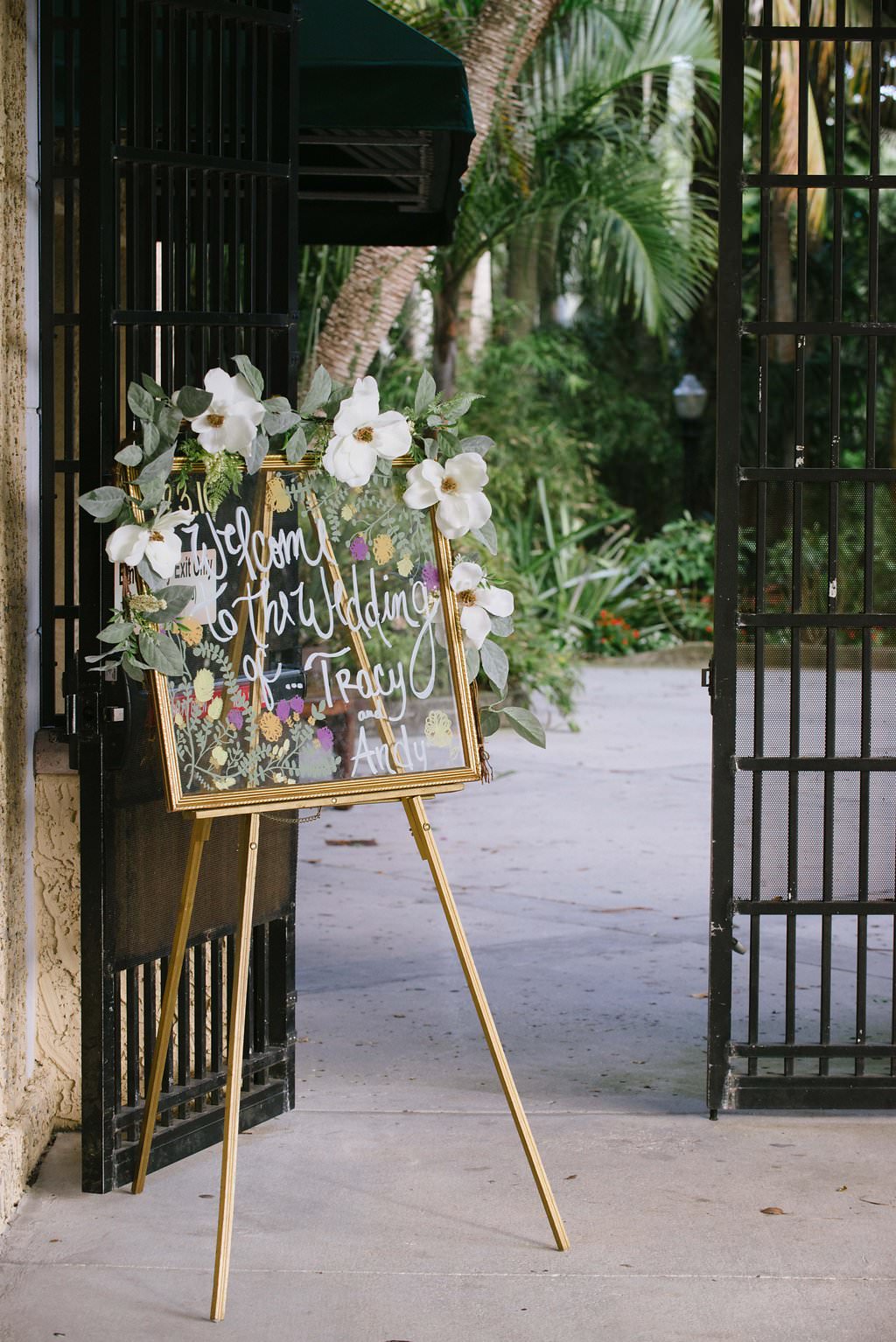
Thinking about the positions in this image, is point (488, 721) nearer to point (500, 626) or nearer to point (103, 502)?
point (500, 626)

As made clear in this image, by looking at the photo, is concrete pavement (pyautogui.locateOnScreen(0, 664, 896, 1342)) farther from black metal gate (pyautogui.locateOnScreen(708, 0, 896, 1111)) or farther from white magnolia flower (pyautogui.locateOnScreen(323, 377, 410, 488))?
white magnolia flower (pyautogui.locateOnScreen(323, 377, 410, 488))

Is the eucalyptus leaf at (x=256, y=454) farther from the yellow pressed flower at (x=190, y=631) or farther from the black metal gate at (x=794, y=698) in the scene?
the black metal gate at (x=794, y=698)

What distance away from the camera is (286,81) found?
12.3 feet

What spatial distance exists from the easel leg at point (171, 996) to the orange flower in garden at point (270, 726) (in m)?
0.22

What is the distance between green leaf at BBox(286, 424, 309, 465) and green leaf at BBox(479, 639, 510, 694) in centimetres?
59

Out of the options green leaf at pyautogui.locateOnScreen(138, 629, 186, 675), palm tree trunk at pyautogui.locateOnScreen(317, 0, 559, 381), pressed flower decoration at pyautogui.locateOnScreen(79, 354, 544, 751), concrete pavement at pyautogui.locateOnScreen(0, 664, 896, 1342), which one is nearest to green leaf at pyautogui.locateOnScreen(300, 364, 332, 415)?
pressed flower decoration at pyautogui.locateOnScreen(79, 354, 544, 751)

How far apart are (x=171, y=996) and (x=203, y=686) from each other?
733 millimetres

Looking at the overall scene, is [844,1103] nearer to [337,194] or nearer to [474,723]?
[474,723]

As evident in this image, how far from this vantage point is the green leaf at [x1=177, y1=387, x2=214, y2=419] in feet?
10.2

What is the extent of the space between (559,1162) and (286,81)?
274 cm

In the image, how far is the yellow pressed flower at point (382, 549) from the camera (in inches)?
129

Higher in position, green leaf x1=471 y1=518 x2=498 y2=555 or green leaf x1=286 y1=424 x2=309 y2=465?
green leaf x1=286 y1=424 x2=309 y2=465

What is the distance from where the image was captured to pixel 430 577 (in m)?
3.31

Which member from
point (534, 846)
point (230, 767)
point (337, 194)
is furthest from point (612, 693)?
point (230, 767)
